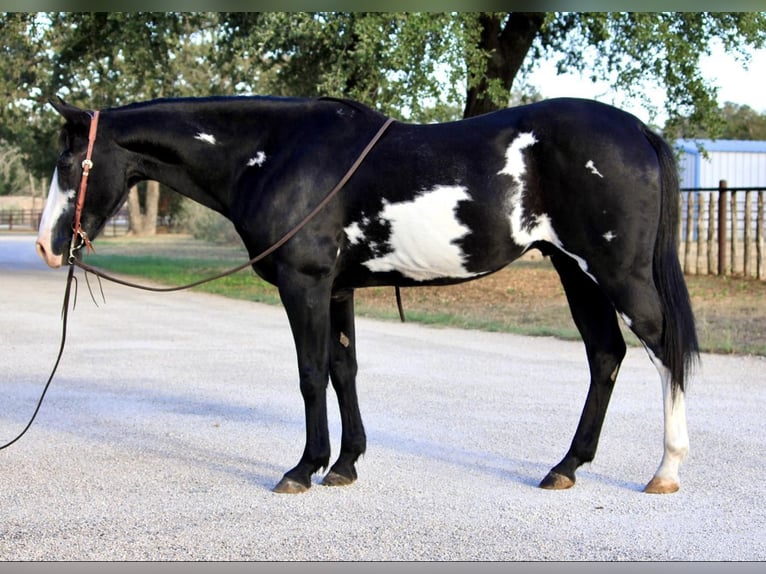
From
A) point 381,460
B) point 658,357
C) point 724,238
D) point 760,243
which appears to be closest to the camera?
point 658,357

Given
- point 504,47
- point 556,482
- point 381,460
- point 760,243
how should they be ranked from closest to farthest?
point 556,482 → point 381,460 → point 504,47 → point 760,243

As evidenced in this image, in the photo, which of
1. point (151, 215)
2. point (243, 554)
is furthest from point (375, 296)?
point (151, 215)

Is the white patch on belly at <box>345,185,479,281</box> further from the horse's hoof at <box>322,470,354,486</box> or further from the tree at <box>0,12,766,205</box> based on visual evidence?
the tree at <box>0,12,766,205</box>

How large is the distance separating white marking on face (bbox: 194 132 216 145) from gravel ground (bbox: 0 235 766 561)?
6.14 ft

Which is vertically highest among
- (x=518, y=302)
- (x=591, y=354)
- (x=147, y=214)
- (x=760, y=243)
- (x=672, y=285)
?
(x=147, y=214)

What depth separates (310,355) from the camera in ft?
18.0

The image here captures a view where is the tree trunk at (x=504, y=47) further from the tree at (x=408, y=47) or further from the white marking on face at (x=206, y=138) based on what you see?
the white marking on face at (x=206, y=138)

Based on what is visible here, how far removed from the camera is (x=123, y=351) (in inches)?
425

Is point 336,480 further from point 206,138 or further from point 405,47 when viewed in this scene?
point 405,47

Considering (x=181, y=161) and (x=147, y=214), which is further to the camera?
(x=147, y=214)

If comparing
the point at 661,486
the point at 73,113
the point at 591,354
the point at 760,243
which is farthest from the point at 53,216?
the point at 760,243

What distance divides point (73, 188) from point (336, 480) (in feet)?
7.01

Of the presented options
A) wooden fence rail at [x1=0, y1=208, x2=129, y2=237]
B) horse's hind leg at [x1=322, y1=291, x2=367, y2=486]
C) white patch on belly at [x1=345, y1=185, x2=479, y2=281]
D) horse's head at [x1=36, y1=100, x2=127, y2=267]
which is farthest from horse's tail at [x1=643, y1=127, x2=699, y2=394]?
wooden fence rail at [x1=0, y1=208, x2=129, y2=237]

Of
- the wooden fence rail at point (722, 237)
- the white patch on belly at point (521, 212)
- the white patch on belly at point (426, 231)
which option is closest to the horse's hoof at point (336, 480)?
the white patch on belly at point (426, 231)
